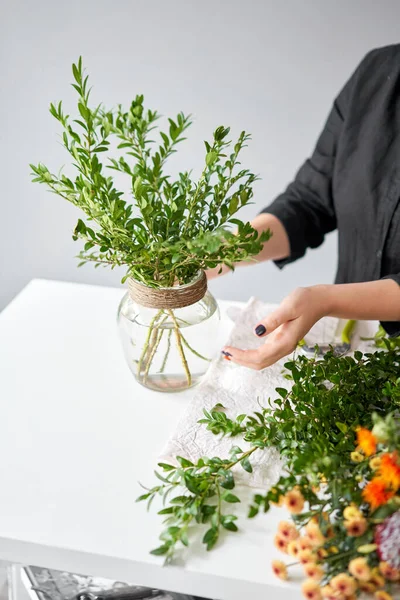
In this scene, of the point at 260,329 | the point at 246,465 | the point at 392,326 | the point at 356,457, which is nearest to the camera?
the point at 356,457

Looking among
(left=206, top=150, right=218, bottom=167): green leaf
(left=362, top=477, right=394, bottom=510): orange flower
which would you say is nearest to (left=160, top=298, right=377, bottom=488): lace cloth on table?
(left=362, top=477, right=394, bottom=510): orange flower

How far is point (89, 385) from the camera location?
111 cm

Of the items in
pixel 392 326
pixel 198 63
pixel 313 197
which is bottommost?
pixel 392 326

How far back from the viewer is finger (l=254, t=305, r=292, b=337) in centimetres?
99

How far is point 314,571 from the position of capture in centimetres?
68

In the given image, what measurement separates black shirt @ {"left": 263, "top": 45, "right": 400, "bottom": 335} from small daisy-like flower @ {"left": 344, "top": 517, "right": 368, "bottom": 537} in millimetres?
855

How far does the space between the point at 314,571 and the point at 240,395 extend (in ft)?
1.33

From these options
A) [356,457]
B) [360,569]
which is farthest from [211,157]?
[360,569]

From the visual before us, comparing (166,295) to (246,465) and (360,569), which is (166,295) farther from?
(360,569)

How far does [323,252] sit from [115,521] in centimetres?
179

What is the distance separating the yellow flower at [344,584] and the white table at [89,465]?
103mm

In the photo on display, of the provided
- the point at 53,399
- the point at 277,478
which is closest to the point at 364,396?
the point at 277,478

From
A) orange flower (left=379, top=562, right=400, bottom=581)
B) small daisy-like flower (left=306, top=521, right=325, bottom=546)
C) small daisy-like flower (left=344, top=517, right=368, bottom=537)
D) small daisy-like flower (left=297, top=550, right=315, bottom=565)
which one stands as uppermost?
small daisy-like flower (left=344, top=517, right=368, bottom=537)

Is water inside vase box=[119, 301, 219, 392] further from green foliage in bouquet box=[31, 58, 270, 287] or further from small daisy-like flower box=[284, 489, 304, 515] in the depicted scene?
small daisy-like flower box=[284, 489, 304, 515]
